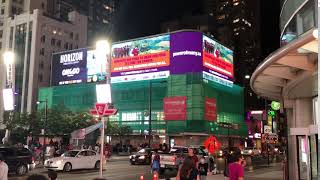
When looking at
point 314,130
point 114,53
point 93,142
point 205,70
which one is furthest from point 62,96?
point 314,130

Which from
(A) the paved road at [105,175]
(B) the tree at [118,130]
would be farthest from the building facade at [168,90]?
(A) the paved road at [105,175]

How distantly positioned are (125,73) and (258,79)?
75165 millimetres

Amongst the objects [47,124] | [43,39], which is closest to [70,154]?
[47,124]

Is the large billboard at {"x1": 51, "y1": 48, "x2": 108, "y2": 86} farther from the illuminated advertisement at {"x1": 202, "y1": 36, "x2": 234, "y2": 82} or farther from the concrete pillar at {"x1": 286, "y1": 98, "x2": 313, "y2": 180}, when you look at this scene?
the concrete pillar at {"x1": 286, "y1": 98, "x2": 313, "y2": 180}

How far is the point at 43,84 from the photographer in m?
117

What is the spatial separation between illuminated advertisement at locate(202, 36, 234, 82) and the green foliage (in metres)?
28.6

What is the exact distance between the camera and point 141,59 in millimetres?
92375

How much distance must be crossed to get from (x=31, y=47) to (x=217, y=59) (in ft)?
164

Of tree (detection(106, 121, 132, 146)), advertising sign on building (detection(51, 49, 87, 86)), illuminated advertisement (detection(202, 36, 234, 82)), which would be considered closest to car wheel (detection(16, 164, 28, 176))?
tree (detection(106, 121, 132, 146))

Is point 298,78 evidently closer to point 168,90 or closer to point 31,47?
point 168,90

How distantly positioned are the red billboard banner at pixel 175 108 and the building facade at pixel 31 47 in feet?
208

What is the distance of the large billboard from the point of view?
101875 mm

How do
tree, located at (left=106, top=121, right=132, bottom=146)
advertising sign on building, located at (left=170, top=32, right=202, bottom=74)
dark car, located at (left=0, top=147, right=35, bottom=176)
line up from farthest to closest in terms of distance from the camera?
advertising sign on building, located at (left=170, top=32, right=202, bottom=74) → tree, located at (left=106, top=121, right=132, bottom=146) → dark car, located at (left=0, top=147, right=35, bottom=176)

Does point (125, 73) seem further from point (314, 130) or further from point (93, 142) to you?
point (314, 130)
